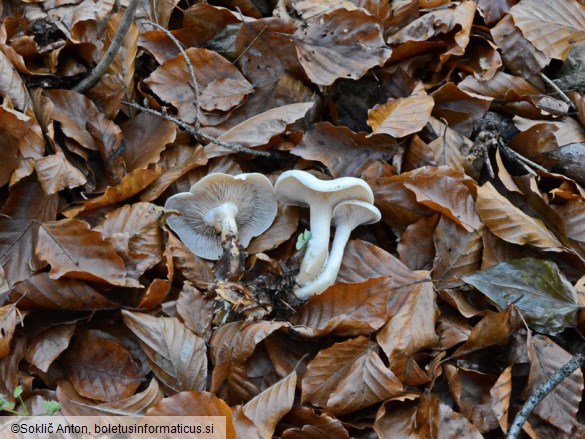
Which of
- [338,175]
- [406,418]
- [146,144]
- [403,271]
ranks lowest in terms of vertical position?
[406,418]

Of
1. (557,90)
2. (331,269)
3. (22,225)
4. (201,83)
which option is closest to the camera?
(22,225)

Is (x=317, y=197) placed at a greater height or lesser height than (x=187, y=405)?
greater

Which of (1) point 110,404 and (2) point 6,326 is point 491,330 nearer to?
(1) point 110,404

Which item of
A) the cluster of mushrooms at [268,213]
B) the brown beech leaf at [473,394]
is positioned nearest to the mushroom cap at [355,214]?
the cluster of mushrooms at [268,213]

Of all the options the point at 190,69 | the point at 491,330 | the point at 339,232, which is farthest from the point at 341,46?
the point at 491,330

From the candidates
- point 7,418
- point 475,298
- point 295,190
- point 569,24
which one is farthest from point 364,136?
point 7,418

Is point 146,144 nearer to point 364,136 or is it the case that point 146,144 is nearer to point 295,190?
point 295,190
